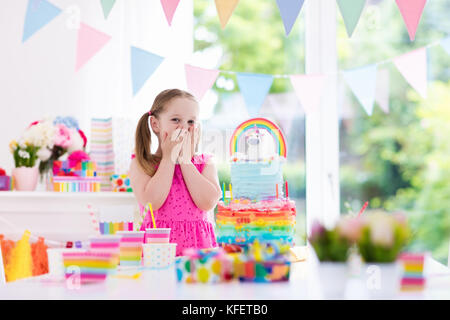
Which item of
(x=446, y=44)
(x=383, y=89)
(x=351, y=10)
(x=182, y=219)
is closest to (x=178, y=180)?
(x=182, y=219)

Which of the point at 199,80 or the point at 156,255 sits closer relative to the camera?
the point at 156,255

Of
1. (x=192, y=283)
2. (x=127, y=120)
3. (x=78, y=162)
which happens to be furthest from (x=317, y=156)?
(x=192, y=283)

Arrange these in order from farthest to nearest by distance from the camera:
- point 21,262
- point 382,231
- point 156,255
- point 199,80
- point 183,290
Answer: point 199,80 → point 21,262 → point 156,255 → point 183,290 → point 382,231

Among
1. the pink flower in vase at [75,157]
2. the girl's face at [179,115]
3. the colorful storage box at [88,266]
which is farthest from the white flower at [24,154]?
the colorful storage box at [88,266]

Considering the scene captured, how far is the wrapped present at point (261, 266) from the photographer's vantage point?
3.20ft

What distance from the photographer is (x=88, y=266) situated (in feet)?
3.18

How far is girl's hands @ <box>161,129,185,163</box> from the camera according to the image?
1719 millimetres

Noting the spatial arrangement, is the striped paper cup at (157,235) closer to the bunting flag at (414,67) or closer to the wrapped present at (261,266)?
the wrapped present at (261,266)

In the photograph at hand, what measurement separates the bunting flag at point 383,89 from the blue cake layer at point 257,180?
1.53m

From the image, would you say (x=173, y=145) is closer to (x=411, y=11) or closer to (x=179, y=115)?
(x=179, y=115)

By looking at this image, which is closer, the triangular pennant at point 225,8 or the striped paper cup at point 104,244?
the striped paper cup at point 104,244

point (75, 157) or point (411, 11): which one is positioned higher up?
point (411, 11)

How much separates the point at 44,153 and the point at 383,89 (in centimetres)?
180

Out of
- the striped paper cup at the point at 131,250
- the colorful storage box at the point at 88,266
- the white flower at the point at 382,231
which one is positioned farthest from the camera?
the striped paper cup at the point at 131,250
